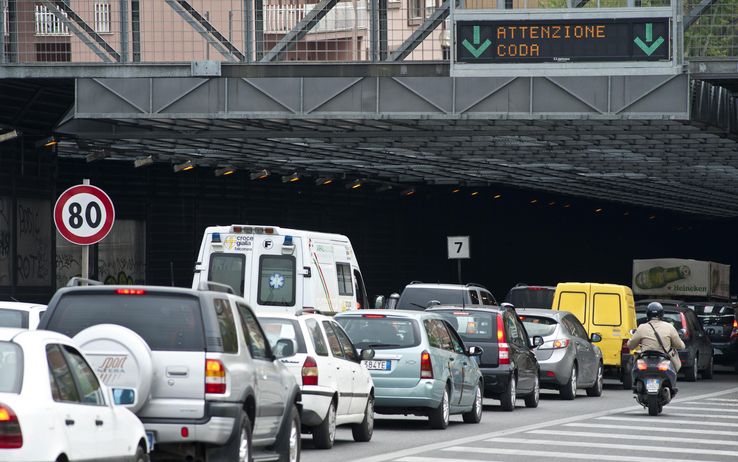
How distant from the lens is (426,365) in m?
19.0

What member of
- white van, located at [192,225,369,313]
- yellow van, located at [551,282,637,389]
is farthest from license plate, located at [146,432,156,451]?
yellow van, located at [551,282,637,389]

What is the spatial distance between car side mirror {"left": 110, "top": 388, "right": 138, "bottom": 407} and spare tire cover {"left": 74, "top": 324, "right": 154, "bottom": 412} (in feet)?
0.09

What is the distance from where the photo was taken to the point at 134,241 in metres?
46.5

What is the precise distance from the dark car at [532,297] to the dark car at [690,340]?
2.35 m

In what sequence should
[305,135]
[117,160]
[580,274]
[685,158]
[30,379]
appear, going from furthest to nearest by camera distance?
[580,274] → [117,160] → [685,158] → [305,135] → [30,379]

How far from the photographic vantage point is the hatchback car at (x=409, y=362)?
748 inches

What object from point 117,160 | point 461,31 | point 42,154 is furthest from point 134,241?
point 461,31

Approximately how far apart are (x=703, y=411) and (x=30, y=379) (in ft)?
56.3

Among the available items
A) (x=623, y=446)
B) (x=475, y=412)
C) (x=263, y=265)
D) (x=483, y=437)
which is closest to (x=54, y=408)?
(x=623, y=446)

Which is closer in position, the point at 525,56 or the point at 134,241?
the point at 525,56

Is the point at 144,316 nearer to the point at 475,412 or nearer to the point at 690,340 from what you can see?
the point at 475,412

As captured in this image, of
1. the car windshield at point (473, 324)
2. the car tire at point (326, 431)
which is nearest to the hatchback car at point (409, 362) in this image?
the car tire at point (326, 431)

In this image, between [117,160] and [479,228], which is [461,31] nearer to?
[117,160]

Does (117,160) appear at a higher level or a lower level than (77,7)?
lower
